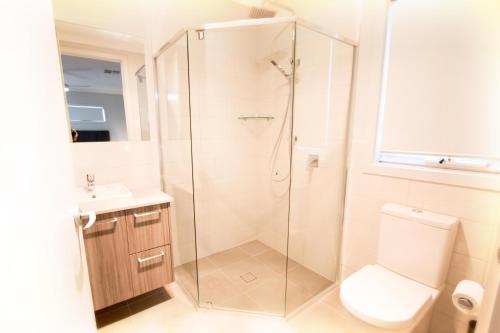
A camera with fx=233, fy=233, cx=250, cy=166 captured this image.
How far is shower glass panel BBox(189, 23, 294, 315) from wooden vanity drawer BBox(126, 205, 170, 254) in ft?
1.99

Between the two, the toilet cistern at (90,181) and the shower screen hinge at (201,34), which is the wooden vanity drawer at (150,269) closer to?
the toilet cistern at (90,181)

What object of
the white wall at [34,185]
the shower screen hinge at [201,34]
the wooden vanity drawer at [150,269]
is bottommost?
the wooden vanity drawer at [150,269]

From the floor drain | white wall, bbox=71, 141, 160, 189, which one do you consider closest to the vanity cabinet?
white wall, bbox=71, 141, 160, 189

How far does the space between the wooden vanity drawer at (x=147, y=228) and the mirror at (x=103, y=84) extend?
2.24ft

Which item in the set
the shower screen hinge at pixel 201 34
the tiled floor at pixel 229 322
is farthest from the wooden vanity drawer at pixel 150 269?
the shower screen hinge at pixel 201 34

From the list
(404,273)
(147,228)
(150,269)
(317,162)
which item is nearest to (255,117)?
(317,162)

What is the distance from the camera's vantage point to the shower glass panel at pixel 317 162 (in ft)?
6.26

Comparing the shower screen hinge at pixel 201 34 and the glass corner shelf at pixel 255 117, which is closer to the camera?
the shower screen hinge at pixel 201 34

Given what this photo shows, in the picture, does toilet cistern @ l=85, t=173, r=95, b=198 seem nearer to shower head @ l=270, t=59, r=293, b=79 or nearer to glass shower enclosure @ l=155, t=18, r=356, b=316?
glass shower enclosure @ l=155, t=18, r=356, b=316

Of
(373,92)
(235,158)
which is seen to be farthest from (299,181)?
(373,92)

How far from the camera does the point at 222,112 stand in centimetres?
242

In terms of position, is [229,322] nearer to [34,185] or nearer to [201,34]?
[34,185]

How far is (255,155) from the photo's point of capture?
2.72 metres

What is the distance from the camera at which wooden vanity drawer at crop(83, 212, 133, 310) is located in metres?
1.47
